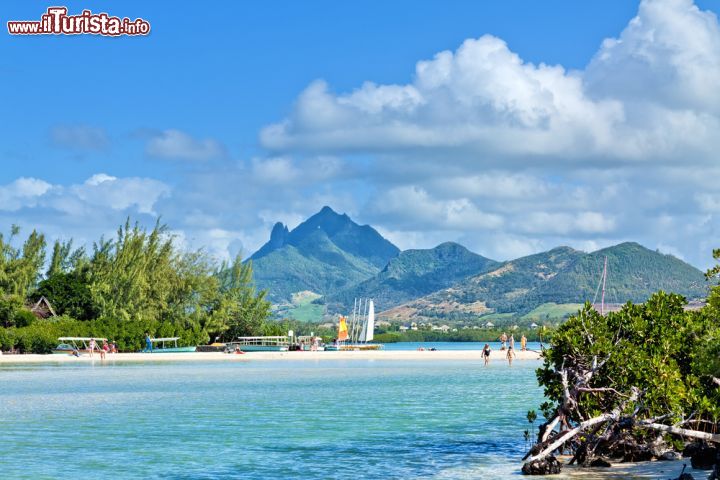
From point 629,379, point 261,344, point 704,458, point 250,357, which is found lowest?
point 704,458

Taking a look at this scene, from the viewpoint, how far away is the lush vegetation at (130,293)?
265 feet

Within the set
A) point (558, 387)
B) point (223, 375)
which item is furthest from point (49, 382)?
point (558, 387)

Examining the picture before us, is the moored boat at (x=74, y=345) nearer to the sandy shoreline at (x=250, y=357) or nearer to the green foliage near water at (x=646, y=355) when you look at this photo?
the sandy shoreline at (x=250, y=357)

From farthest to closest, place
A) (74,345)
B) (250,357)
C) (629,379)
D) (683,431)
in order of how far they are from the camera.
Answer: (250,357), (74,345), (629,379), (683,431)

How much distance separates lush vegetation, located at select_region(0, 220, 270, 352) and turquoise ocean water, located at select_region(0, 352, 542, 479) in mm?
27102

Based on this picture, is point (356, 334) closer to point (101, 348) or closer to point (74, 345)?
point (101, 348)

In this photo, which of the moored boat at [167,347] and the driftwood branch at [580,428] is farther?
the moored boat at [167,347]

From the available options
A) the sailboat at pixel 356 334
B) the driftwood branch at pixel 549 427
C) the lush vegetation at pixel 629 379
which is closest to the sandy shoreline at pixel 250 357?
the sailboat at pixel 356 334

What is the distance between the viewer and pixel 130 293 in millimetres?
83250

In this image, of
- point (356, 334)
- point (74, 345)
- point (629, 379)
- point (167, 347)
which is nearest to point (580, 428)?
point (629, 379)

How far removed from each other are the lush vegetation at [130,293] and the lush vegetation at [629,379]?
6305 cm

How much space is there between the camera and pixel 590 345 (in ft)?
68.0

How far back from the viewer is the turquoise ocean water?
71.1 feet

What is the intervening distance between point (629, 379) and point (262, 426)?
1285 centimetres
